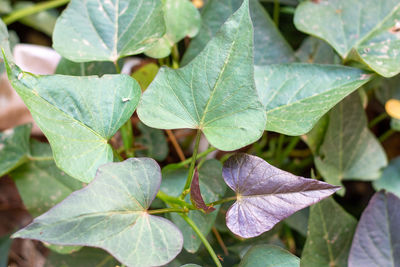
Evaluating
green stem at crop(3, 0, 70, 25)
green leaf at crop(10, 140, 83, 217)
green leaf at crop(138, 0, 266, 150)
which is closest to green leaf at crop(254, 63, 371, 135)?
green leaf at crop(138, 0, 266, 150)

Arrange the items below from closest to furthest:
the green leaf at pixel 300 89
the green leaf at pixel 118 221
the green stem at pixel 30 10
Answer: the green leaf at pixel 118 221 < the green leaf at pixel 300 89 < the green stem at pixel 30 10

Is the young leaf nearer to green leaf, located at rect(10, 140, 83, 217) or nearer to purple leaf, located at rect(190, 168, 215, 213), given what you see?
purple leaf, located at rect(190, 168, 215, 213)

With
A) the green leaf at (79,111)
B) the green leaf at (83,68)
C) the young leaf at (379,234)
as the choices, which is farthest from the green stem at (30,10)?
the young leaf at (379,234)

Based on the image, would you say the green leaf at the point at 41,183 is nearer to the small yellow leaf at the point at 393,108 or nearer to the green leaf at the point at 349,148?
the green leaf at the point at 349,148

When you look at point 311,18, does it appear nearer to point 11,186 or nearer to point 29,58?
point 29,58

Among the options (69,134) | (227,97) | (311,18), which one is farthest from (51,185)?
(311,18)
